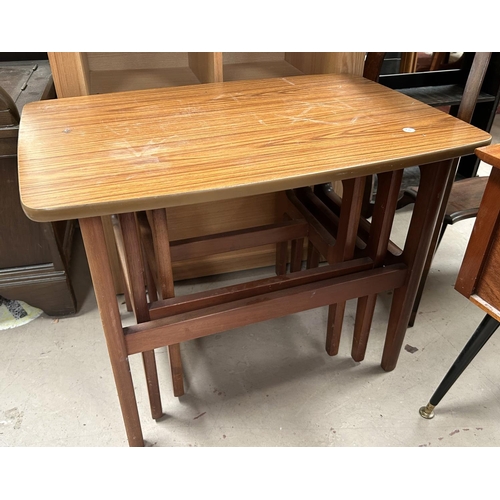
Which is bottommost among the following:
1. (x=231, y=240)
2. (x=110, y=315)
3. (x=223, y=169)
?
(x=231, y=240)

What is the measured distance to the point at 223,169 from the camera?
36.2 inches

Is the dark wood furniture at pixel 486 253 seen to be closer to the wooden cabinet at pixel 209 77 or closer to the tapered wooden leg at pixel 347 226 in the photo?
the tapered wooden leg at pixel 347 226

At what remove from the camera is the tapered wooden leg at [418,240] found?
1.22m

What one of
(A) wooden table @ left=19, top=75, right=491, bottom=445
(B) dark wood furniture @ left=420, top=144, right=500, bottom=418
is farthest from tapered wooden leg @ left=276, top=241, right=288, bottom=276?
(B) dark wood furniture @ left=420, top=144, right=500, bottom=418

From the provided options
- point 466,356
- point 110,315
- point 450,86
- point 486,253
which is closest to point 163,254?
point 110,315

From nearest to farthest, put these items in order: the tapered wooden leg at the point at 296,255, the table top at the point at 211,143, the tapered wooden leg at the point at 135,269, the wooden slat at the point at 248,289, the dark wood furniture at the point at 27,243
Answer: the table top at the point at 211,143
the tapered wooden leg at the point at 135,269
the wooden slat at the point at 248,289
the dark wood furniture at the point at 27,243
the tapered wooden leg at the point at 296,255

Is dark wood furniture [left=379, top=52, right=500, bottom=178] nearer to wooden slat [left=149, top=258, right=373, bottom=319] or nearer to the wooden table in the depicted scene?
the wooden table

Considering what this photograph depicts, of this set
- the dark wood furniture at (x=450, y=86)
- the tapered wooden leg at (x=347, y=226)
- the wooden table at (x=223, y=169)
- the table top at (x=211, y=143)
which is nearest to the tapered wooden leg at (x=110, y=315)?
the wooden table at (x=223, y=169)

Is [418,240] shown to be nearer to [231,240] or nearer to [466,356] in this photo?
[466,356]

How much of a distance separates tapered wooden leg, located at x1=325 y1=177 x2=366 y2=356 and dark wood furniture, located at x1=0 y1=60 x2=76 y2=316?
1.02 m

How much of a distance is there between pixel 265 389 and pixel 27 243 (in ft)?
3.35

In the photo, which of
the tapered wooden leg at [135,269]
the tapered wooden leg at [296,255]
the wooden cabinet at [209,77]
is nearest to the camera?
the tapered wooden leg at [135,269]

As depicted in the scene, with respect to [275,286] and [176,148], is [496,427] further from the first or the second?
[176,148]

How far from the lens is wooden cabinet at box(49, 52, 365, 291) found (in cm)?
165
